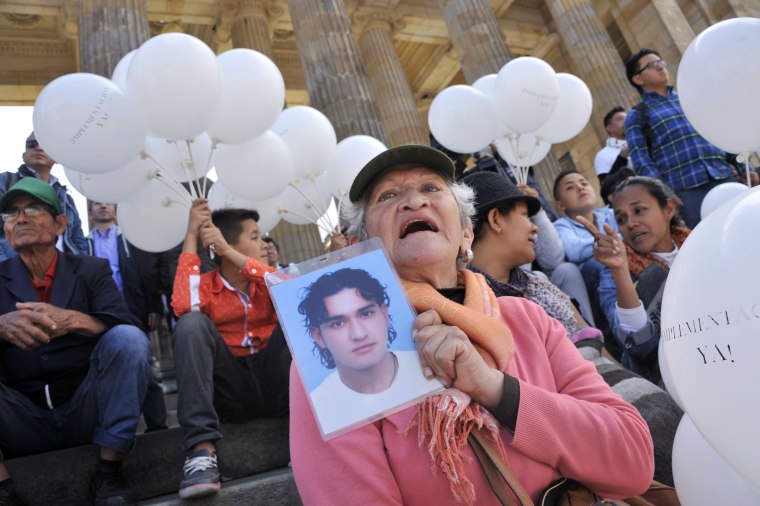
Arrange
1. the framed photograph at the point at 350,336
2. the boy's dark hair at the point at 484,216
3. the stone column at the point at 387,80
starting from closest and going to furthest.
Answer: the framed photograph at the point at 350,336, the boy's dark hair at the point at 484,216, the stone column at the point at 387,80

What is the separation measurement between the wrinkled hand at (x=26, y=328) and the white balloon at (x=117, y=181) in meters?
1.34

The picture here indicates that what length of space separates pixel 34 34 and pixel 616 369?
17.1m

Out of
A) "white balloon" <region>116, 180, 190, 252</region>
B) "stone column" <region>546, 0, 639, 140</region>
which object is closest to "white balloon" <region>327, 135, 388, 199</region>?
"white balloon" <region>116, 180, 190, 252</region>

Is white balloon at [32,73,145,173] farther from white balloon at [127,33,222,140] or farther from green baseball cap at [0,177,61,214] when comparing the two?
green baseball cap at [0,177,61,214]

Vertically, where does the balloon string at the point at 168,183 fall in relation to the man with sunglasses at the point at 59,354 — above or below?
above

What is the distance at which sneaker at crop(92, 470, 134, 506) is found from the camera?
2781 millimetres

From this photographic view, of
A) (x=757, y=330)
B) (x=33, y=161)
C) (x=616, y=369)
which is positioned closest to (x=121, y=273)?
(x=33, y=161)

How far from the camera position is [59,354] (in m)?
3.24

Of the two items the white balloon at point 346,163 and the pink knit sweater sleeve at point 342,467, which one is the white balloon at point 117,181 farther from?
the pink knit sweater sleeve at point 342,467

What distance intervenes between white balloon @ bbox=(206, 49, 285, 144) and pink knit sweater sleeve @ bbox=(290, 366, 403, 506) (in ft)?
10.5

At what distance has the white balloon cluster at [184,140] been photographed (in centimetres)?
371

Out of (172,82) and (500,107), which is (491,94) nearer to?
(500,107)

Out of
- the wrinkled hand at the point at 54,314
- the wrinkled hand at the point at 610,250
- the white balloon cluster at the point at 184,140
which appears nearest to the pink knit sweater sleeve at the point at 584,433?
the wrinkled hand at the point at 610,250

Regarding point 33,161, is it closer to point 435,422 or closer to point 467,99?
point 467,99
